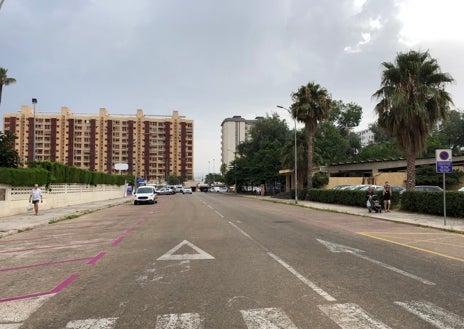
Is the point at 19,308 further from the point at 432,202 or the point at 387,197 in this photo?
the point at 387,197

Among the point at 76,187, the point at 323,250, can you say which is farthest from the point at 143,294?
the point at 76,187

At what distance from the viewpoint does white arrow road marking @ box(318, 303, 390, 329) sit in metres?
4.74

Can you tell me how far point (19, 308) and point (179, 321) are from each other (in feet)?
7.74

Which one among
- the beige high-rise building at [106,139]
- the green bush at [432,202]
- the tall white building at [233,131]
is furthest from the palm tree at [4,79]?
the tall white building at [233,131]

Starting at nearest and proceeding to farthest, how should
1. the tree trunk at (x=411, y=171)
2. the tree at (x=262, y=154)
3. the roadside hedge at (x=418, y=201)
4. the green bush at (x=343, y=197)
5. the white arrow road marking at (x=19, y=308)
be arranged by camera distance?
the white arrow road marking at (x=19, y=308), the roadside hedge at (x=418, y=201), the tree trunk at (x=411, y=171), the green bush at (x=343, y=197), the tree at (x=262, y=154)

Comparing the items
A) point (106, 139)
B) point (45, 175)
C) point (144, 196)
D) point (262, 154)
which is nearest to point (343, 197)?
point (144, 196)

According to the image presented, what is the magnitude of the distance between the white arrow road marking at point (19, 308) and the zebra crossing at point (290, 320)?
801mm

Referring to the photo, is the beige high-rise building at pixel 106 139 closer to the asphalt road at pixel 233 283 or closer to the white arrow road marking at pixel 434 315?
the asphalt road at pixel 233 283

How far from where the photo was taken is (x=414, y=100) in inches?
967

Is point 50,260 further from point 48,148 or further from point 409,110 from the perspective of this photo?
point 48,148

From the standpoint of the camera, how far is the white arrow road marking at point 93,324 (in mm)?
4758

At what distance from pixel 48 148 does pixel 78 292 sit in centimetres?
15074

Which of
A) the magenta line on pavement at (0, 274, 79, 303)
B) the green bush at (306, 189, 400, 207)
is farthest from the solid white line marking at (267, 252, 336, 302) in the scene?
the green bush at (306, 189, 400, 207)

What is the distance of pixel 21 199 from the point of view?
23.6m
